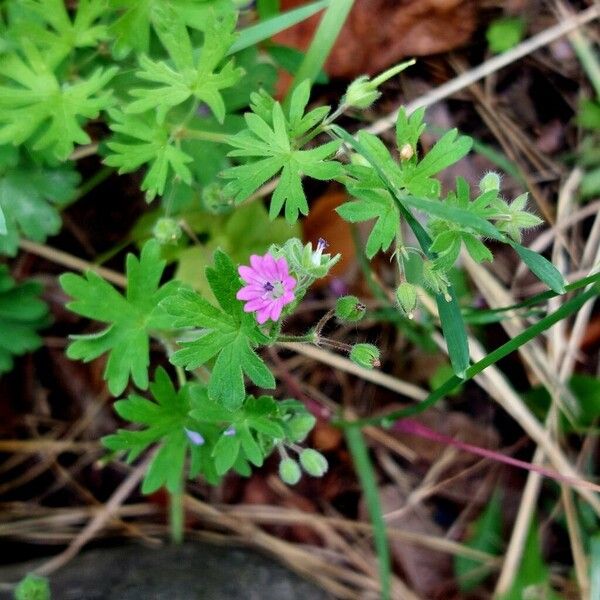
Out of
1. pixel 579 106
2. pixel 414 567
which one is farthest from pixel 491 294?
pixel 414 567

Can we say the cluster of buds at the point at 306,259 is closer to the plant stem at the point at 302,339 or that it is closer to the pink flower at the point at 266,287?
the pink flower at the point at 266,287

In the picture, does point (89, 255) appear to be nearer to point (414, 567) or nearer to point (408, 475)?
point (408, 475)

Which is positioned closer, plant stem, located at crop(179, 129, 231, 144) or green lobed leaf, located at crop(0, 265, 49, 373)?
plant stem, located at crop(179, 129, 231, 144)

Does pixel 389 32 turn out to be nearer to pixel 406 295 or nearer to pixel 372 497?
pixel 406 295

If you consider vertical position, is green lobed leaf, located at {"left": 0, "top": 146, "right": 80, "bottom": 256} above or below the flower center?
above

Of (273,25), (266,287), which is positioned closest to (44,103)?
(273,25)

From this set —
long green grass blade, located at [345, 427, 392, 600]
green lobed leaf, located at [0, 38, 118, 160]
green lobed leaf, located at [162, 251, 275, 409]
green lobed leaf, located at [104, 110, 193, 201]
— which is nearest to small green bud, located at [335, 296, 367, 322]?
green lobed leaf, located at [162, 251, 275, 409]

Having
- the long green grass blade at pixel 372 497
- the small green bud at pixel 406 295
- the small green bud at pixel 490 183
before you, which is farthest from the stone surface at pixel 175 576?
the small green bud at pixel 490 183

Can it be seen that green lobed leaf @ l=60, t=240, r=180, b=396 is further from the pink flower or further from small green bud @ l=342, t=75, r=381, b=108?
small green bud @ l=342, t=75, r=381, b=108

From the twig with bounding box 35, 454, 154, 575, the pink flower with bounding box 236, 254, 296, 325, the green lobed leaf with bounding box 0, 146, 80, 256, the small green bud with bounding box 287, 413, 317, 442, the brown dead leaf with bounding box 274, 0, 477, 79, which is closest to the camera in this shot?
the pink flower with bounding box 236, 254, 296, 325
